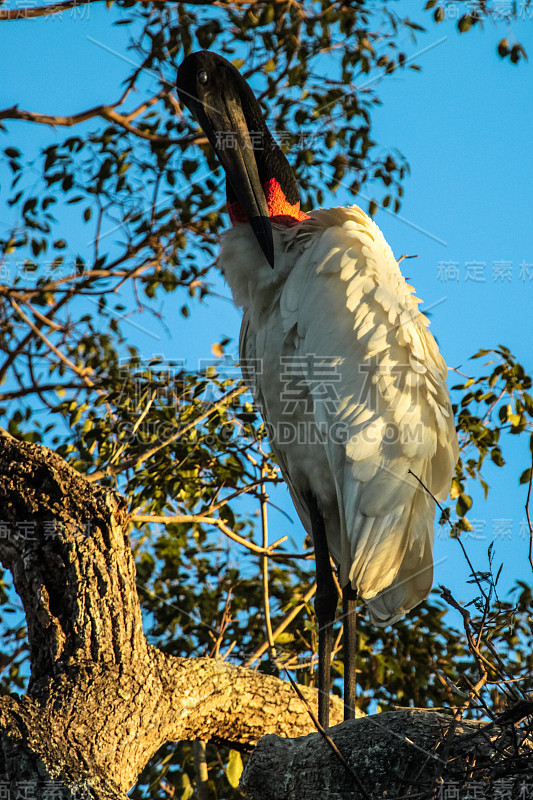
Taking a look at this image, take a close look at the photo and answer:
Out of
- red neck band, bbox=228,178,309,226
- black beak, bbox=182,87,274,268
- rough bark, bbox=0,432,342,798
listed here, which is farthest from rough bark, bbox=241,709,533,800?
red neck band, bbox=228,178,309,226

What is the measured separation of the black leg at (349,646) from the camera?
270 cm

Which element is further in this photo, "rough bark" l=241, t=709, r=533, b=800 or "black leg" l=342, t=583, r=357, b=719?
"black leg" l=342, t=583, r=357, b=719

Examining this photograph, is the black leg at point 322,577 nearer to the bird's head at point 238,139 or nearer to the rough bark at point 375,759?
the rough bark at point 375,759

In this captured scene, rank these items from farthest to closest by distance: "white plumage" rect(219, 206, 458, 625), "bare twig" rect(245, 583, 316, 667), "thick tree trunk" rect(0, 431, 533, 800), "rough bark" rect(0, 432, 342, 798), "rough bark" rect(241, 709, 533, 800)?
"bare twig" rect(245, 583, 316, 667) < "white plumage" rect(219, 206, 458, 625) < "rough bark" rect(0, 432, 342, 798) < "thick tree trunk" rect(0, 431, 533, 800) < "rough bark" rect(241, 709, 533, 800)

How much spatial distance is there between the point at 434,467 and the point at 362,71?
265cm

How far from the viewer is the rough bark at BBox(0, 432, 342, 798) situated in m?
2.29

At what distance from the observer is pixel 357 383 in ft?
8.87

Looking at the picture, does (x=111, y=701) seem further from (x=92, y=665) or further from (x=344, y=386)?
(x=344, y=386)

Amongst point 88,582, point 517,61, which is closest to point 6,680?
point 88,582

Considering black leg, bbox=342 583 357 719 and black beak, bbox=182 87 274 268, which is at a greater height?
black beak, bbox=182 87 274 268

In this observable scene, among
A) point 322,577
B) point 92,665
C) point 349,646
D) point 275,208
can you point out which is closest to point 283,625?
point 322,577

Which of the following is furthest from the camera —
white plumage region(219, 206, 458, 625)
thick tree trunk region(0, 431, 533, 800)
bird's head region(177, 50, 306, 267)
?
bird's head region(177, 50, 306, 267)

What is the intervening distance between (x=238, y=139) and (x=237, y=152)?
82 millimetres

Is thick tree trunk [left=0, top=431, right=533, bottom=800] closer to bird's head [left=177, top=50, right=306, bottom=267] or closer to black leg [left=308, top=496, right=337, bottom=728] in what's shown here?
black leg [left=308, top=496, right=337, bottom=728]
